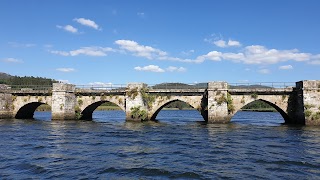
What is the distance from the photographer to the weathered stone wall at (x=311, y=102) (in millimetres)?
38781

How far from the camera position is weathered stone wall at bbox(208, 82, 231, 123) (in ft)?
140

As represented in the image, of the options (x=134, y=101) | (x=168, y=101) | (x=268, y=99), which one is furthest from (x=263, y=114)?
(x=134, y=101)

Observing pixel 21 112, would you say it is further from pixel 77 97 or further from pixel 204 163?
pixel 204 163

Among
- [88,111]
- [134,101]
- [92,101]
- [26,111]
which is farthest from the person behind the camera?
[26,111]

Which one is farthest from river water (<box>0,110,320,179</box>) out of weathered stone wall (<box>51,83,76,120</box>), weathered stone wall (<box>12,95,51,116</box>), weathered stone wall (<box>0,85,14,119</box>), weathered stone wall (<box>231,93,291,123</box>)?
weathered stone wall (<box>0,85,14,119</box>)

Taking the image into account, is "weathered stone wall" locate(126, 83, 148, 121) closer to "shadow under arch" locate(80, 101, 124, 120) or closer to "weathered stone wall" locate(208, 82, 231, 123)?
"shadow under arch" locate(80, 101, 124, 120)

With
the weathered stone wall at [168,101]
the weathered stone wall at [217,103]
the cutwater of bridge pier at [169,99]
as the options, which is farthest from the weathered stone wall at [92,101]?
the weathered stone wall at [217,103]

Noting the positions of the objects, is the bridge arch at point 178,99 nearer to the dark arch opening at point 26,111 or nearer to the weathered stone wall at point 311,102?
the weathered stone wall at point 311,102

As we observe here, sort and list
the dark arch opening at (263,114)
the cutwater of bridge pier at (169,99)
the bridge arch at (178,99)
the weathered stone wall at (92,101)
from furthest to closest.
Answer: the weathered stone wall at (92,101) < the bridge arch at (178,99) < the dark arch opening at (263,114) < the cutwater of bridge pier at (169,99)

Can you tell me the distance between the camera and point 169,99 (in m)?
46.9

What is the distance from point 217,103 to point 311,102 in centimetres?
1255

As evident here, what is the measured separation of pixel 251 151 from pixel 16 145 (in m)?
18.4

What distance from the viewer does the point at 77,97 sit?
5172cm

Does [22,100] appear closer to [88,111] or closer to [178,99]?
[88,111]
